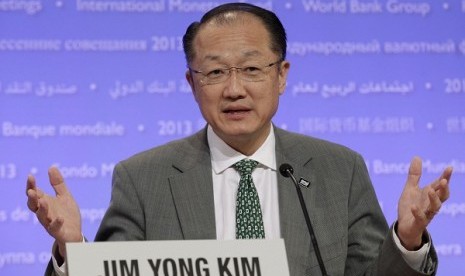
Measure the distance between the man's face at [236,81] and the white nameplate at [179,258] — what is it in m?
0.76

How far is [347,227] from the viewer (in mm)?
2797

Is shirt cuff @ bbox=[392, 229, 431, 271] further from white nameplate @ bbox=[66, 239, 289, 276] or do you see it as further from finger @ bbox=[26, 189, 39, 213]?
finger @ bbox=[26, 189, 39, 213]

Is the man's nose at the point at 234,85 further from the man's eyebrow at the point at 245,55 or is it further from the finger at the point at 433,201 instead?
the finger at the point at 433,201

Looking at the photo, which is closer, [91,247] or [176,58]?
[91,247]

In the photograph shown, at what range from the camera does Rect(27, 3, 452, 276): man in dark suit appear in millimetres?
2764

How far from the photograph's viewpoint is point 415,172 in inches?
99.7

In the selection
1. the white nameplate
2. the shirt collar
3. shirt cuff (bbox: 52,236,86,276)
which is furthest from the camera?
the shirt collar

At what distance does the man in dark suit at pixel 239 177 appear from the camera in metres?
2.76

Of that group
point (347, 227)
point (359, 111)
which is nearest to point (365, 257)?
point (347, 227)

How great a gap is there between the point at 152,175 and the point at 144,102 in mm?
1285

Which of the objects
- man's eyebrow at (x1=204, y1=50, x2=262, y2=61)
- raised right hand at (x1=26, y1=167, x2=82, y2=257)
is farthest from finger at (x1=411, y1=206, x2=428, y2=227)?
raised right hand at (x1=26, y1=167, x2=82, y2=257)

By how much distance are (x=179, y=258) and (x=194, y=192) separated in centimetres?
74

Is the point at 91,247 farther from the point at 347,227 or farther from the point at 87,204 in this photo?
the point at 87,204

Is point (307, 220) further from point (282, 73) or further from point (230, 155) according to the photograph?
point (282, 73)
